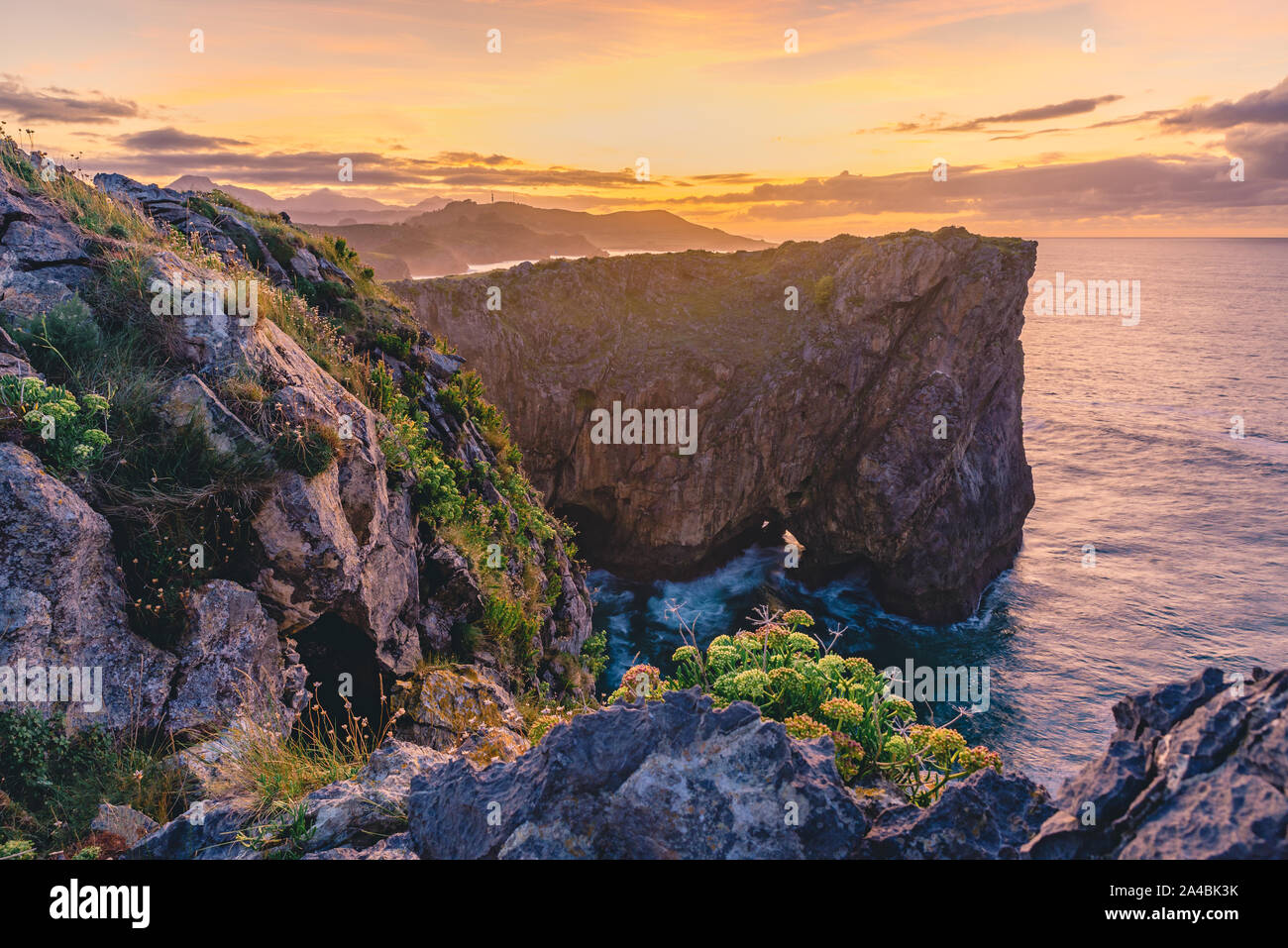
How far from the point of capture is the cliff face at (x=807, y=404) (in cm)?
3556

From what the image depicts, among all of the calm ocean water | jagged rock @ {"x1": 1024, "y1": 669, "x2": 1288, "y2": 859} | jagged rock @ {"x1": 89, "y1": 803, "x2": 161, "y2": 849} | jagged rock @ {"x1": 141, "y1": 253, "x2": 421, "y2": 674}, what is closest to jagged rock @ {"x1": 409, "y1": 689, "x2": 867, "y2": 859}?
jagged rock @ {"x1": 1024, "y1": 669, "x2": 1288, "y2": 859}

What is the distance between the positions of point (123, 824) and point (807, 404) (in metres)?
35.7

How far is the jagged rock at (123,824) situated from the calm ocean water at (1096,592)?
738 inches

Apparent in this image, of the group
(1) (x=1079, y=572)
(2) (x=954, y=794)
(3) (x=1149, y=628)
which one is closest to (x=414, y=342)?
(2) (x=954, y=794)

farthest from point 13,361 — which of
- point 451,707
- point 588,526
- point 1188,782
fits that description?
point 588,526

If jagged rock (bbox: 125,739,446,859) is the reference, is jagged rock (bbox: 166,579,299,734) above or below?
above

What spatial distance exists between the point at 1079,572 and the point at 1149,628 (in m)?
6.29

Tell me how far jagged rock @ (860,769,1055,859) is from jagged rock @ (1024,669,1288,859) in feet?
0.96

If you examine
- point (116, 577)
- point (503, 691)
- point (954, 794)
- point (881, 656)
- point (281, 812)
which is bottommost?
point (881, 656)

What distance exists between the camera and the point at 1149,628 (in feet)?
114

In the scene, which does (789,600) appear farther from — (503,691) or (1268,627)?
(503,691)

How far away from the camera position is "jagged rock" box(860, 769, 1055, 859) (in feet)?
12.1

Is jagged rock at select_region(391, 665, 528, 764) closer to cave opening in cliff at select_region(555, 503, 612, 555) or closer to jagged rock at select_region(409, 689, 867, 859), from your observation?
jagged rock at select_region(409, 689, 867, 859)

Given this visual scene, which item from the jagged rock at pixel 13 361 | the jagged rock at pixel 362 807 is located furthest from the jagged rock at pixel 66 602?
the jagged rock at pixel 362 807
